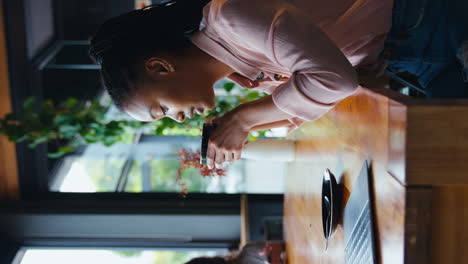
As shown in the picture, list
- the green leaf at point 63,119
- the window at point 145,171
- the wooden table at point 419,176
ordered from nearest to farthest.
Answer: the wooden table at point 419,176 < the green leaf at point 63,119 < the window at point 145,171

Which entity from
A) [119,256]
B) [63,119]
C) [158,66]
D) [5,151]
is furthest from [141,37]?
[5,151]

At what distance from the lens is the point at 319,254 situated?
3.59 ft

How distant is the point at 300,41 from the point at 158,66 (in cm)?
29

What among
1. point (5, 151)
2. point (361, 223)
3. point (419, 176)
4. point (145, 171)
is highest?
point (419, 176)

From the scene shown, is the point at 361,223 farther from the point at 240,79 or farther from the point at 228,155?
the point at 240,79

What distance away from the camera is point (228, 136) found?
0.90 m

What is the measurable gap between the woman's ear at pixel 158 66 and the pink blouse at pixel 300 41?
0.07 m

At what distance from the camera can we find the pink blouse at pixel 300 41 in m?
0.70

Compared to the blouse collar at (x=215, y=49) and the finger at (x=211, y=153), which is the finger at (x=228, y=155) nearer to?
the finger at (x=211, y=153)

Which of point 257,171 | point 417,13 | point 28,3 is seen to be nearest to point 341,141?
point 417,13

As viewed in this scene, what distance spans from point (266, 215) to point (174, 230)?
468mm

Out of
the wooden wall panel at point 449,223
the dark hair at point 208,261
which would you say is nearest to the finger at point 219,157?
the wooden wall panel at point 449,223

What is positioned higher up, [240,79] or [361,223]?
[240,79]

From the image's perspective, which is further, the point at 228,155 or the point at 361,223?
the point at 228,155
